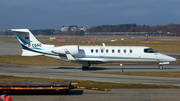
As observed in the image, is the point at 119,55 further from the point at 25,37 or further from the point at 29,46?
the point at 25,37

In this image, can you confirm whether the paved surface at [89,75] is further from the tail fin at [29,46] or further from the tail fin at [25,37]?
the tail fin at [25,37]

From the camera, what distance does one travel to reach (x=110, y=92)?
15883 mm

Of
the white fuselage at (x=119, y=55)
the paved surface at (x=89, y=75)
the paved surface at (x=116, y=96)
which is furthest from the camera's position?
the white fuselage at (x=119, y=55)

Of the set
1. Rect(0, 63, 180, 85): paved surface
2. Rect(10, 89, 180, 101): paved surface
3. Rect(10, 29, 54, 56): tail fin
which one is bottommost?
Rect(0, 63, 180, 85): paved surface

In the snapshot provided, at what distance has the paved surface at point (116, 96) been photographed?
46.3 ft

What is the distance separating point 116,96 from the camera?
14.8 meters

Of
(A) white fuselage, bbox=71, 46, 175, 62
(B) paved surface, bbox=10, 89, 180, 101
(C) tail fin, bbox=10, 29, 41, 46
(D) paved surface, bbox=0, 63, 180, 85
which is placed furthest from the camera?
(C) tail fin, bbox=10, 29, 41, 46

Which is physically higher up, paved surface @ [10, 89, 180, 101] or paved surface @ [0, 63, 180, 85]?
paved surface @ [10, 89, 180, 101]

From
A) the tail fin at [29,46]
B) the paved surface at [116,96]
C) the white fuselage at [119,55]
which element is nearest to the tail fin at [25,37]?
the tail fin at [29,46]

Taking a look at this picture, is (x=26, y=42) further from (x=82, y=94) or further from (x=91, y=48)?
(x=82, y=94)

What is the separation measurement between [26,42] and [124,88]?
17.7m

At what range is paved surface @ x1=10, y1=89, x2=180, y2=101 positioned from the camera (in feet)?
46.3

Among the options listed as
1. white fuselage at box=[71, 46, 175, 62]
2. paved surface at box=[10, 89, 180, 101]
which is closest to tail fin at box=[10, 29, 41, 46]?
white fuselage at box=[71, 46, 175, 62]

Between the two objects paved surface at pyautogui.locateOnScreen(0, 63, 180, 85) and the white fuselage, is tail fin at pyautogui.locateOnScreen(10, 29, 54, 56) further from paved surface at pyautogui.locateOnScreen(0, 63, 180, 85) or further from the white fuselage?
the white fuselage
